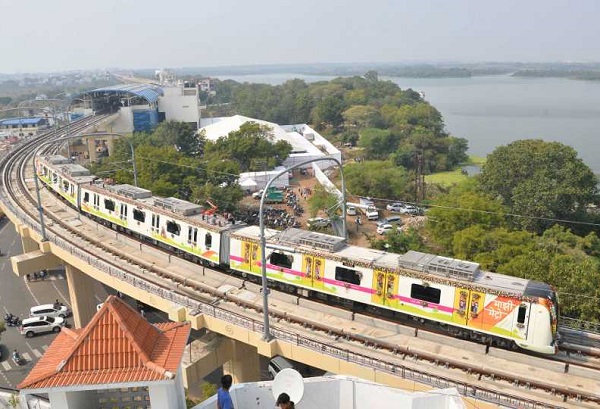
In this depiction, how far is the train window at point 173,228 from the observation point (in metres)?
25.8

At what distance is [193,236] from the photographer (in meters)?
24.8

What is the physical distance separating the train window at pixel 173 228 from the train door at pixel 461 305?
14555 millimetres

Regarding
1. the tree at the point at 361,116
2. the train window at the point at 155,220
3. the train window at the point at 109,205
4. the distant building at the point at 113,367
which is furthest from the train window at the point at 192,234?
the tree at the point at 361,116

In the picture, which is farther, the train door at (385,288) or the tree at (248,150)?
the tree at (248,150)

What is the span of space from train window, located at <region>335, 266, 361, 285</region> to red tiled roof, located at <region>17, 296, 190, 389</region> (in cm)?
1025

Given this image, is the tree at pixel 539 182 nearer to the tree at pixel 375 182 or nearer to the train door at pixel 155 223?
the tree at pixel 375 182

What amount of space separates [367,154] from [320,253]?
58.8 m

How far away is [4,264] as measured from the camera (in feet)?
141

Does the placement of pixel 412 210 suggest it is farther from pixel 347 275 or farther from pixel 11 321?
pixel 11 321

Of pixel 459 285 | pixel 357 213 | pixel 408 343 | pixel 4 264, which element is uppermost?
pixel 459 285

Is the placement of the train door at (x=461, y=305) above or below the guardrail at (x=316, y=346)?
above

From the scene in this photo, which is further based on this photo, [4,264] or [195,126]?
[195,126]

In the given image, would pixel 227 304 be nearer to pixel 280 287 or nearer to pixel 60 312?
pixel 280 287

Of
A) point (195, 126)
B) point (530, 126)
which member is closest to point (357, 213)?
point (195, 126)
